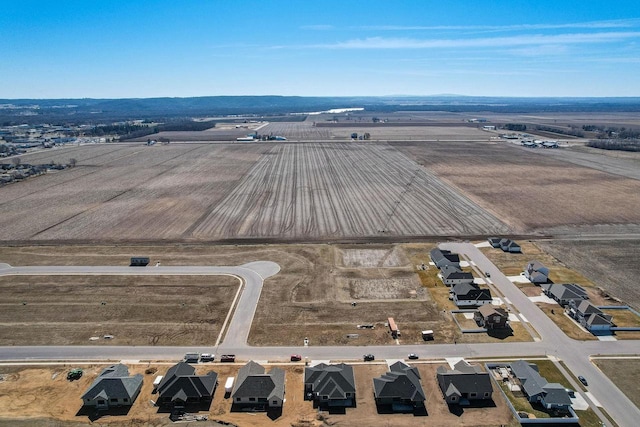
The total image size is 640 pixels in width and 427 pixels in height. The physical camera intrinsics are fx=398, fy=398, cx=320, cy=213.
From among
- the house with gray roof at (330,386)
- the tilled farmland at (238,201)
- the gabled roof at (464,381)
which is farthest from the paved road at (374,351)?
the tilled farmland at (238,201)

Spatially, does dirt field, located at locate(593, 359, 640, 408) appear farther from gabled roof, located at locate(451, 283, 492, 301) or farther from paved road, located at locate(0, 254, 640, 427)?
gabled roof, located at locate(451, 283, 492, 301)

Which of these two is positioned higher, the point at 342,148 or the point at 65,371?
the point at 342,148

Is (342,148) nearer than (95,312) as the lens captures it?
No

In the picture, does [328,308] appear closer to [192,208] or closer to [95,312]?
[95,312]

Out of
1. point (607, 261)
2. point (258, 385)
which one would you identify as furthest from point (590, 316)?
point (258, 385)

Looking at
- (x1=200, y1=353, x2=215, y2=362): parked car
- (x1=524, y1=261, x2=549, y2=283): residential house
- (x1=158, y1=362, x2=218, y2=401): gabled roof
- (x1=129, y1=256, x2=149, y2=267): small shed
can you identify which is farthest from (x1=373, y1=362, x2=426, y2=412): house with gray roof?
(x1=129, y1=256, x2=149, y2=267): small shed

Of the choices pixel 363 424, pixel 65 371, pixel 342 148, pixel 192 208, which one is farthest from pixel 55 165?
pixel 363 424

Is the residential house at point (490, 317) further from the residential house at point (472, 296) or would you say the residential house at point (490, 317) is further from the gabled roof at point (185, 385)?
the gabled roof at point (185, 385)
